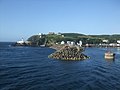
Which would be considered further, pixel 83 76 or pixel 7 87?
pixel 83 76

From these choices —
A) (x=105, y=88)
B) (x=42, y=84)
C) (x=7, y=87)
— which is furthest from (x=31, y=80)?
(x=105, y=88)

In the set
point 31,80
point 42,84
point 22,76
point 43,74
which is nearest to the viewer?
point 42,84

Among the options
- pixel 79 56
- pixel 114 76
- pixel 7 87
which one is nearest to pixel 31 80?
pixel 7 87

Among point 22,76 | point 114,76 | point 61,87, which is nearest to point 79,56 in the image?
point 114,76

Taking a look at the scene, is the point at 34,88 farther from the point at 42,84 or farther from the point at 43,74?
the point at 43,74

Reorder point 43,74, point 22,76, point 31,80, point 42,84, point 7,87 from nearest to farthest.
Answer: point 7,87 → point 42,84 → point 31,80 → point 22,76 → point 43,74

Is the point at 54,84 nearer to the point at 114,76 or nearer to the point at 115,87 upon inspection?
the point at 115,87

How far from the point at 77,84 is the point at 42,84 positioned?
8.60 meters

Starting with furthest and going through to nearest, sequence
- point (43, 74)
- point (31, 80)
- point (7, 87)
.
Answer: point (43, 74) < point (31, 80) < point (7, 87)

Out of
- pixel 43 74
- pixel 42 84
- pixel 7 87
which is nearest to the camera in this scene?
pixel 7 87

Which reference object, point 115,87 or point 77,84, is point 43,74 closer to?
point 77,84

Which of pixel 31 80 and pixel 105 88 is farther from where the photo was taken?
pixel 31 80

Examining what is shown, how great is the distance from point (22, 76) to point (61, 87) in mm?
14949

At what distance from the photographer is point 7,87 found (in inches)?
1939
